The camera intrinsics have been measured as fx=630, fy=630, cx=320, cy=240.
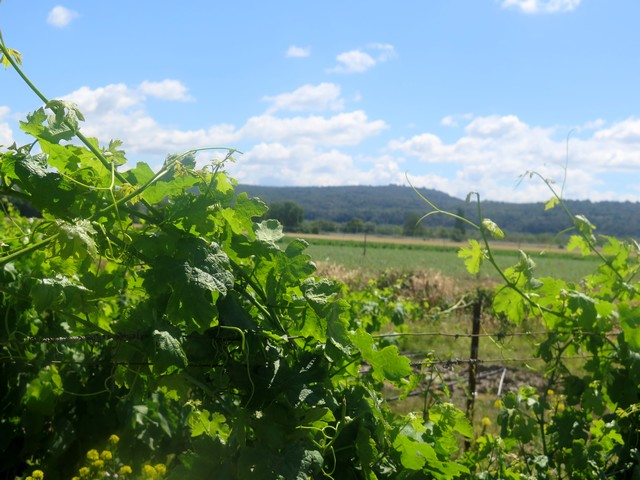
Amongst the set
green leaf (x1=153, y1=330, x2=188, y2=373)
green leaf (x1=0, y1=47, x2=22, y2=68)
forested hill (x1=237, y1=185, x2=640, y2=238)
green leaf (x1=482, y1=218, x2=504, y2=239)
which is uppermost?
forested hill (x1=237, y1=185, x2=640, y2=238)

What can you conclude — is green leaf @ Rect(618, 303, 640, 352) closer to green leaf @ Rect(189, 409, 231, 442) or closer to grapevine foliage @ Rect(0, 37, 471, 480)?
grapevine foliage @ Rect(0, 37, 471, 480)

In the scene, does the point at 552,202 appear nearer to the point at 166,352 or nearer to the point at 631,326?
the point at 631,326

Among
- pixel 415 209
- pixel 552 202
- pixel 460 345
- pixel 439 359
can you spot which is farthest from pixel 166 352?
pixel 415 209

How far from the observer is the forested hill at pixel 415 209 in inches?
4466

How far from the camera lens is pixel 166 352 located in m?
1.55

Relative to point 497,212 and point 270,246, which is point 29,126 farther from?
point 497,212

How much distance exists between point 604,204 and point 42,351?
14929 cm

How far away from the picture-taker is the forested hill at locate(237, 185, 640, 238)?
113438 millimetres

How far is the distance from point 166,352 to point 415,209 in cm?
14372

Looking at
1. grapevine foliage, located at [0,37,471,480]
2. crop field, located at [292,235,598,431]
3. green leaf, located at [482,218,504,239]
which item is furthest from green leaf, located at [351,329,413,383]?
green leaf, located at [482,218,504,239]

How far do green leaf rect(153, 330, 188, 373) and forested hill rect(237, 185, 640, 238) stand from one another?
9900cm

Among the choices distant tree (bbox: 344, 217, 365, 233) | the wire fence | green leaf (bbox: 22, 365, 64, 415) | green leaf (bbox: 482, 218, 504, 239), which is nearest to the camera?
the wire fence

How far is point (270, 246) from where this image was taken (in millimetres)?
1889

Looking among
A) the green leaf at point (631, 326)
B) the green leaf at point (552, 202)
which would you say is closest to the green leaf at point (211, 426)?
the green leaf at point (631, 326)
